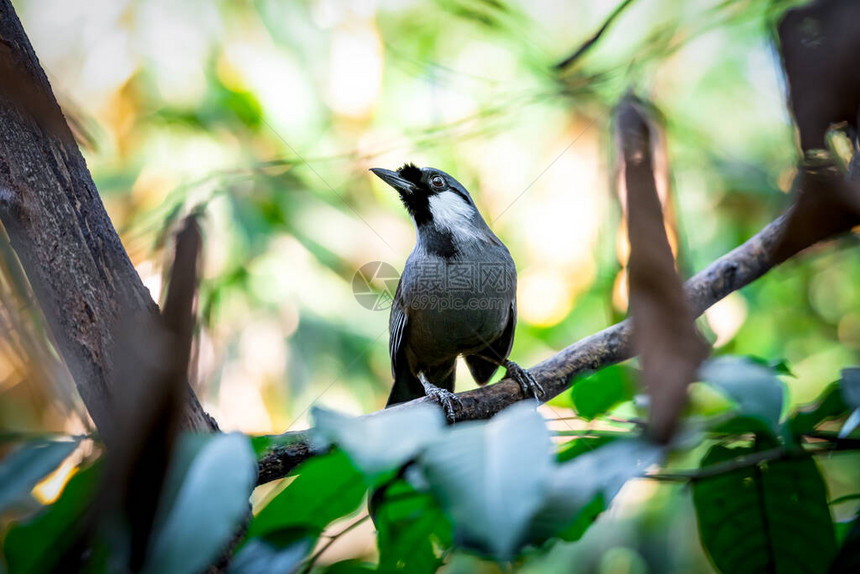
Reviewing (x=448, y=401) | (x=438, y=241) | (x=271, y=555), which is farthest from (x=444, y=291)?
(x=271, y=555)

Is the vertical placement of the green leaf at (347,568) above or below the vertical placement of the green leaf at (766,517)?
above

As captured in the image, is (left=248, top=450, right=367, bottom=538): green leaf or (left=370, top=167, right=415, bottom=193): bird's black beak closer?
(left=248, top=450, right=367, bottom=538): green leaf

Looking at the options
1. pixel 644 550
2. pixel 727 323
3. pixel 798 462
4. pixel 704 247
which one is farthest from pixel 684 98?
pixel 798 462

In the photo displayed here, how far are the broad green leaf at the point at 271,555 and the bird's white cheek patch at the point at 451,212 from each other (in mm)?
2570

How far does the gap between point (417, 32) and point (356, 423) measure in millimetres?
4400

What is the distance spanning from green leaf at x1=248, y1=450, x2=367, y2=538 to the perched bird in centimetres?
193

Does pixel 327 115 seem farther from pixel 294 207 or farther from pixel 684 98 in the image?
pixel 684 98

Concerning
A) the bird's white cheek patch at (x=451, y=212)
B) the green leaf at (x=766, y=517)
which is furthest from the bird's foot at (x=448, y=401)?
the green leaf at (x=766, y=517)

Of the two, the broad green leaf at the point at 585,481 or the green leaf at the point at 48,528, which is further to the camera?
the green leaf at the point at 48,528

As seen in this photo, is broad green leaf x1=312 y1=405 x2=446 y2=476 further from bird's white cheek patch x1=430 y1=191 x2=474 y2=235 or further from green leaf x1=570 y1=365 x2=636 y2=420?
bird's white cheek patch x1=430 y1=191 x2=474 y2=235

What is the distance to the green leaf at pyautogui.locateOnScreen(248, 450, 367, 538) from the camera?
0.96 m

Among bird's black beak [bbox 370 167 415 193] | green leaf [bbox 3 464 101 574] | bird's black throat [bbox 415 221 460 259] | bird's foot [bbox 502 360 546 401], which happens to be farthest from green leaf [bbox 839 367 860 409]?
bird's black beak [bbox 370 167 415 193]

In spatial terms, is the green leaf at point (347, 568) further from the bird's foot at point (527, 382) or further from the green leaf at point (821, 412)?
the bird's foot at point (527, 382)

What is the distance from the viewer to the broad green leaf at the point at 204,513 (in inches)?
26.7
